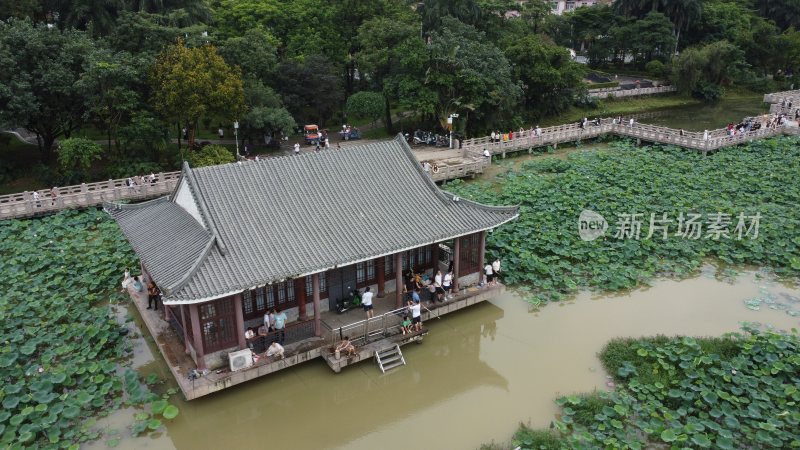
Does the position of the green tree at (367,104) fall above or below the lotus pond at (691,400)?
above

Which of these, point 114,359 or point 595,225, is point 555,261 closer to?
point 595,225

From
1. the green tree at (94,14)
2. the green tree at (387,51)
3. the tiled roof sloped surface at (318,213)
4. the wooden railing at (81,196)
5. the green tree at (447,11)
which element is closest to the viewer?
the tiled roof sloped surface at (318,213)

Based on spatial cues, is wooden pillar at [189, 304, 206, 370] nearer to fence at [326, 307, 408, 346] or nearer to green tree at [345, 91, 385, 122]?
fence at [326, 307, 408, 346]

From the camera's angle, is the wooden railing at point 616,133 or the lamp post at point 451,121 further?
the lamp post at point 451,121

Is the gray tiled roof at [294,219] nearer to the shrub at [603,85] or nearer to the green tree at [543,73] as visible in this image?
the green tree at [543,73]

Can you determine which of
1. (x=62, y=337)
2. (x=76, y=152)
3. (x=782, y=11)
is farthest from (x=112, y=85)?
(x=782, y=11)

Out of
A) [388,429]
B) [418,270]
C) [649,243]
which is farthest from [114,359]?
[649,243]

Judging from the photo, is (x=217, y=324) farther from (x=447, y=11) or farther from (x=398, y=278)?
(x=447, y=11)

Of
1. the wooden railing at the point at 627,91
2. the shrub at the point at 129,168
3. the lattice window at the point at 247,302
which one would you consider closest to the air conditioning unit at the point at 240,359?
the lattice window at the point at 247,302
